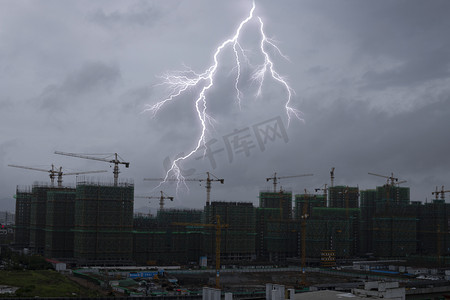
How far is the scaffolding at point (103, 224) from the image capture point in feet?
389

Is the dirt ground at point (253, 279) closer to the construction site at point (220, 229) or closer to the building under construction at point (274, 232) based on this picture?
the construction site at point (220, 229)

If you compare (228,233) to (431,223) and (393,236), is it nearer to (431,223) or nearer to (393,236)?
(393,236)

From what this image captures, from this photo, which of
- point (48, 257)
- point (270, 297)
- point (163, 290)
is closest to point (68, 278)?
point (163, 290)

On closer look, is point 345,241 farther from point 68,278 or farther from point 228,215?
point 68,278

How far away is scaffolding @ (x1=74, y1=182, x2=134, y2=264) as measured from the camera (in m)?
119

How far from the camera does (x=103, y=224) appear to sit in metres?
120

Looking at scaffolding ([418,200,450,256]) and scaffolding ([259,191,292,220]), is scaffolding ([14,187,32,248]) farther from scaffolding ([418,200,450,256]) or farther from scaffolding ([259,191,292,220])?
scaffolding ([418,200,450,256])

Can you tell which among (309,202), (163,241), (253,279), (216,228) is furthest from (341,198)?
(253,279)

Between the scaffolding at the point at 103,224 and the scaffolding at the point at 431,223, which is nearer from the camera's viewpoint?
the scaffolding at the point at 103,224

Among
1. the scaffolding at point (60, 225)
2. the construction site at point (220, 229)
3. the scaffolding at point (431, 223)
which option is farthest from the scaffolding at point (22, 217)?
the scaffolding at point (431, 223)

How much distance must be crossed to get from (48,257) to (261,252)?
69559 mm

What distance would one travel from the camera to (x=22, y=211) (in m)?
162

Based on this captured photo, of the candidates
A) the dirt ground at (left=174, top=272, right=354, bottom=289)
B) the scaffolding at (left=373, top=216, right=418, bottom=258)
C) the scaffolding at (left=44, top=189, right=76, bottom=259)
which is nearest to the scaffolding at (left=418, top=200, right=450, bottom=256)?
the scaffolding at (left=373, top=216, right=418, bottom=258)

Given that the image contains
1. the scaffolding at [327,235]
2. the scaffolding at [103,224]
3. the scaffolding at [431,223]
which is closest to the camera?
the scaffolding at [103,224]
